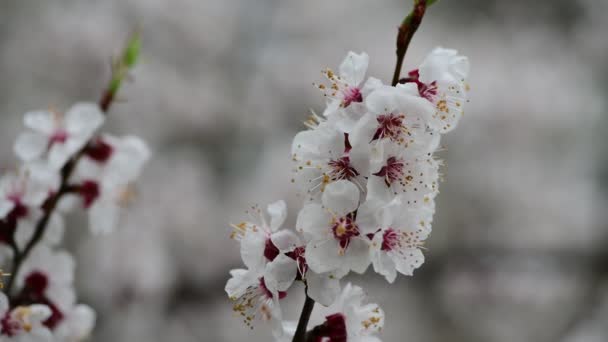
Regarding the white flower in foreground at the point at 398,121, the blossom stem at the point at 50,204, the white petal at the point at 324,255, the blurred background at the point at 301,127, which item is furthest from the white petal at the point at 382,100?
the blurred background at the point at 301,127

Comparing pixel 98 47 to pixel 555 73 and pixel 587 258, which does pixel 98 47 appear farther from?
pixel 587 258

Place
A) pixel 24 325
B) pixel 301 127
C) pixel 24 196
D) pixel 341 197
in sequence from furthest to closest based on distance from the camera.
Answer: pixel 301 127 < pixel 24 196 < pixel 24 325 < pixel 341 197

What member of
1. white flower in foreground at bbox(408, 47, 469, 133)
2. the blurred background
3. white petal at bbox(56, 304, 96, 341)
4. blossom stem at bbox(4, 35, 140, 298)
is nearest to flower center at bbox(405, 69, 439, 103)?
white flower in foreground at bbox(408, 47, 469, 133)

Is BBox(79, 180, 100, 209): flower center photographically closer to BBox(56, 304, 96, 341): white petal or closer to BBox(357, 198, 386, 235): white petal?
BBox(56, 304, 96, 341): white petal

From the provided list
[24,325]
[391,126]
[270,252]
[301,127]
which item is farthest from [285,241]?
[301,127]

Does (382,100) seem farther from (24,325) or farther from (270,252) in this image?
(24,325)

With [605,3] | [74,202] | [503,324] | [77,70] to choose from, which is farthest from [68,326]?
[605,3]

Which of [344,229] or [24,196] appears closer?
[344,229]

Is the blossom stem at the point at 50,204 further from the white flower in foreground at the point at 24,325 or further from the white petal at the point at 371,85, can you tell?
the white petal at the point at 371,85

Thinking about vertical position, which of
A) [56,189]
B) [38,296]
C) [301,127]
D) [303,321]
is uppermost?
[301,127]
